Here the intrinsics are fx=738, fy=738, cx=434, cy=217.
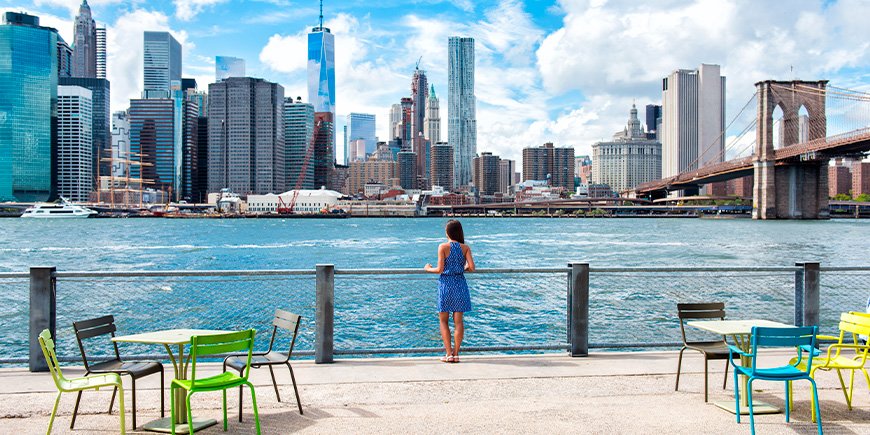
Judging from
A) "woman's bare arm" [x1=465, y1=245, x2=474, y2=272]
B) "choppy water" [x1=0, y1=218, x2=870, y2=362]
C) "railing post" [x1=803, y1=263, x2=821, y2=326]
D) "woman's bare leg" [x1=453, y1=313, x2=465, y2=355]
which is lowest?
"choppy water" [x1=0, y1=218, x2=870, y2=362]

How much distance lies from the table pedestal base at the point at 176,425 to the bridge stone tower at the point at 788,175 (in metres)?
95.9

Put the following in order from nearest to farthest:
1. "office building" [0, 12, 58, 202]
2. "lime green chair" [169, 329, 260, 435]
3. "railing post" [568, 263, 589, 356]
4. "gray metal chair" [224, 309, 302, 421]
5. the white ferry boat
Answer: "lime green chair" [169, 329, 260, 435], "gray metal chair" [224, 309, 302, 421], "railing post" [568, 263, 589, 356], the white ferry boat, "office building" [0, 12, 58, 202]

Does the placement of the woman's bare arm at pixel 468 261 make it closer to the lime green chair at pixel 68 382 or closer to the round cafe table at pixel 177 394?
the round cafe table at pixel 177 394

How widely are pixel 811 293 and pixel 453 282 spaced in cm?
397

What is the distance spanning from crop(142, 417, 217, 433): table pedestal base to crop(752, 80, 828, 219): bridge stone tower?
9588cm

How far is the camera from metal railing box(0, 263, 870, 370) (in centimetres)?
766

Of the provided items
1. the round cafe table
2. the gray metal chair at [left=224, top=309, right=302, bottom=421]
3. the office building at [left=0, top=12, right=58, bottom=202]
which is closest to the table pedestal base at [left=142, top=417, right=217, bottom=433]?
the round cafe table

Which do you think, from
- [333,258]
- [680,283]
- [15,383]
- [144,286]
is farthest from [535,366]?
[333,258]

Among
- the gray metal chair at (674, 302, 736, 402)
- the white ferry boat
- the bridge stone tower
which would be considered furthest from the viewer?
the white ferry boat

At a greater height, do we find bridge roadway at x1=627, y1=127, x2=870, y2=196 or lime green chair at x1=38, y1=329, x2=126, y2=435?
bridge roadway at x1=627, y1=127, x2=870, y2=196

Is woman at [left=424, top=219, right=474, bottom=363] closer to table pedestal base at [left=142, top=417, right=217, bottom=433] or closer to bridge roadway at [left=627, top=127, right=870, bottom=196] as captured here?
table pedestal base at [left=142, top=417, right=217, bottom=433]

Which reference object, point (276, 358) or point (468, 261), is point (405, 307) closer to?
point (468, 261)

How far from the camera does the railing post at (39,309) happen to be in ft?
22.6

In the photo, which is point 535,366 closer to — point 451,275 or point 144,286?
point 451,275
